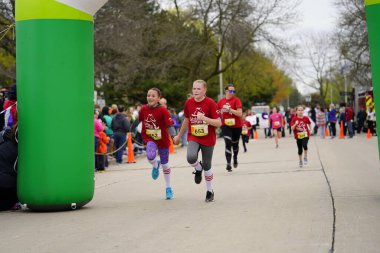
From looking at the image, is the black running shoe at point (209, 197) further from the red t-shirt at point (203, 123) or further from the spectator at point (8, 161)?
the spectator at point (8, 161)

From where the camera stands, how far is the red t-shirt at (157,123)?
11.0 meters

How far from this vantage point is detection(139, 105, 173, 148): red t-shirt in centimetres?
1102

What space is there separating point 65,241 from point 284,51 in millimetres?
37513

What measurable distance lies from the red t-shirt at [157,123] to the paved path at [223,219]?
0.96m

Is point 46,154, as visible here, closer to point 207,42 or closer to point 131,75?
point 131,75

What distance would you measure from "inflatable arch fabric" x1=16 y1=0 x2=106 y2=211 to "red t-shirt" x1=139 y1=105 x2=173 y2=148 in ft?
4.91

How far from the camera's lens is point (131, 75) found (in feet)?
135

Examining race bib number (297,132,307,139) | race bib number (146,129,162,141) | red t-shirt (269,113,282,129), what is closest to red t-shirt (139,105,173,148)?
race bib number (146,129,162,141)

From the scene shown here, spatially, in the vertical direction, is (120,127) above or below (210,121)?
above

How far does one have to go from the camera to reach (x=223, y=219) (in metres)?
8.38

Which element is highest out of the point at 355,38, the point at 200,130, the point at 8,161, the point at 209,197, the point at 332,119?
the point at 355,38

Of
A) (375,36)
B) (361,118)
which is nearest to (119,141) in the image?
(375,36)

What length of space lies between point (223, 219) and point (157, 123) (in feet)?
9.83

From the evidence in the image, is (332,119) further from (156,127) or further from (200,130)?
(200,130)
